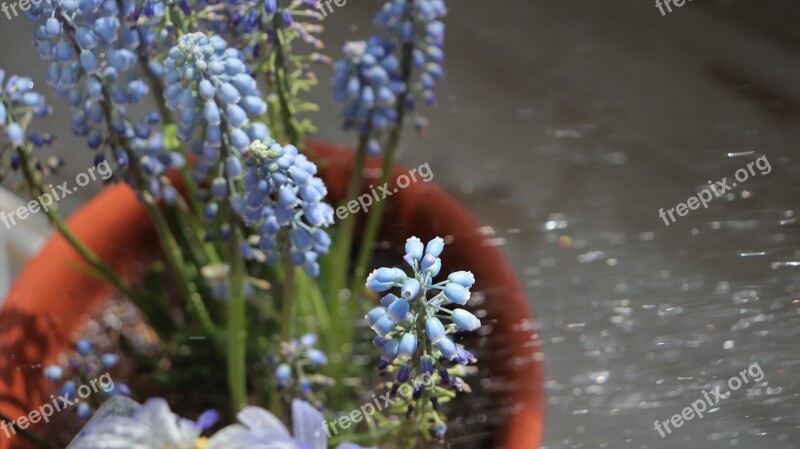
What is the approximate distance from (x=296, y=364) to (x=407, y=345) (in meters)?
0.18

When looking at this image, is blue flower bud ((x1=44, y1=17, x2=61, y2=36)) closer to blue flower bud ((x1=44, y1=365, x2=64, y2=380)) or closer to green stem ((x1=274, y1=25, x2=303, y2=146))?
green stem ((x1=274, y1=25, x2=303, y2=146))

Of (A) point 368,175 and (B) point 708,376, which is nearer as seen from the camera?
(B) point 708,376

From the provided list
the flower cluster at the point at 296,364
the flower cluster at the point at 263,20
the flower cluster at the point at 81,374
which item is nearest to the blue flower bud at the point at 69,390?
the flower cluster at the point at 81,374

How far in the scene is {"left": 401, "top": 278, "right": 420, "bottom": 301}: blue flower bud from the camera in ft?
0.95

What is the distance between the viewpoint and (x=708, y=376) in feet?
1.50

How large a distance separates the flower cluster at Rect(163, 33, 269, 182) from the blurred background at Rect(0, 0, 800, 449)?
0.25 meters

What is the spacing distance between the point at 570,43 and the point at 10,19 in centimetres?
52

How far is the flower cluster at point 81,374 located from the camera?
0.46 metres

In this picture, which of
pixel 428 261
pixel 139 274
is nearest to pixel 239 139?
pixel 428 261

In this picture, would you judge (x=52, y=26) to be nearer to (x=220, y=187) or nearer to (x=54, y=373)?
(x=220, y=187)

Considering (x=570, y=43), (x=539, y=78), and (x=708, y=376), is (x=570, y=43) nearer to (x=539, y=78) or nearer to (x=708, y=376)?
(x=539, y=78)

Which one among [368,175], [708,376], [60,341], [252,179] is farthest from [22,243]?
[708,376]

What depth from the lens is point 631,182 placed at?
0.60 metres

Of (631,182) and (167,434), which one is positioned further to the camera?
(631,182)
